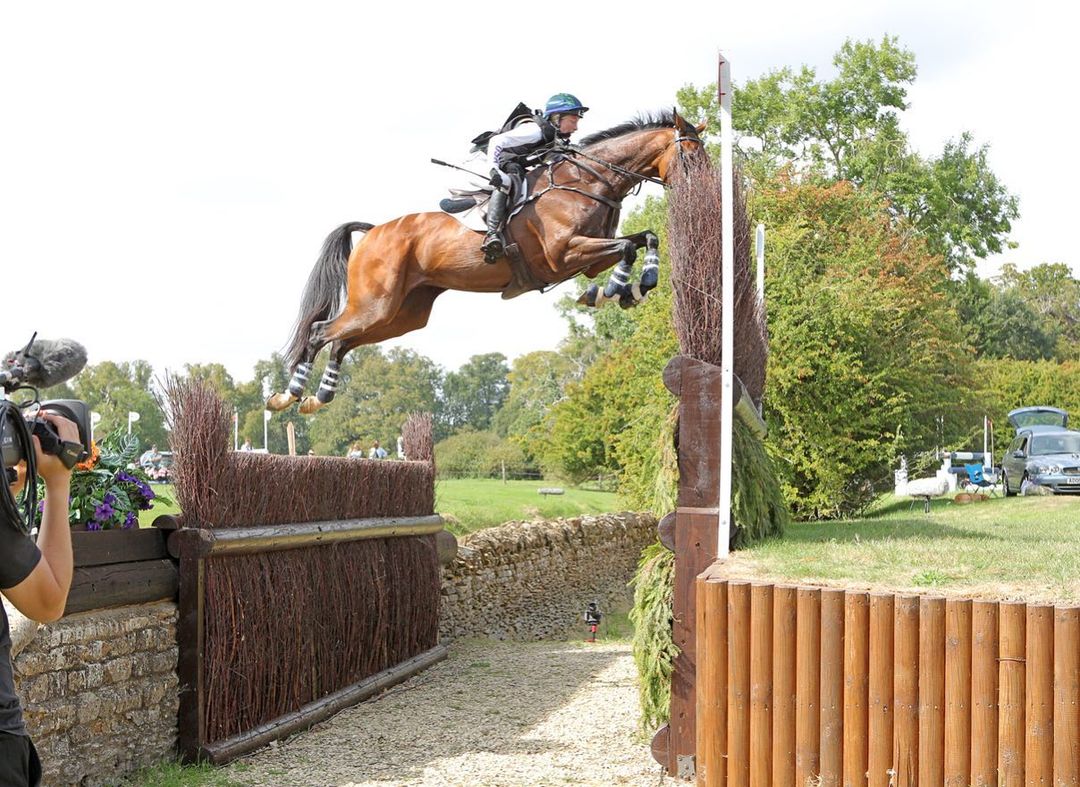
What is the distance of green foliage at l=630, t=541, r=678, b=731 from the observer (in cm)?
517

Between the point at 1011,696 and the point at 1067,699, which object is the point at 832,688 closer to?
the point at 1011,696

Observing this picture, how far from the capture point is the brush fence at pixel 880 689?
355 cm

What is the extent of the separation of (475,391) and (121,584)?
7089 cm

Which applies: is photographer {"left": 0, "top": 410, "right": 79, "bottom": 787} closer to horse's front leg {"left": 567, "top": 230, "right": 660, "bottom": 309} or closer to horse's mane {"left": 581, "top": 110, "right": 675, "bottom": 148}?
horse's front leg {"left": 567, "top": 230, "right": 660, "bottom": 309}

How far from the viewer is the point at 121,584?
5.34 metres

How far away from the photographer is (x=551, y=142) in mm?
6488

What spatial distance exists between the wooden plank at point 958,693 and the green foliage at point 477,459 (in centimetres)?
2908

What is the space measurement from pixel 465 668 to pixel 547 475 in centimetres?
2578

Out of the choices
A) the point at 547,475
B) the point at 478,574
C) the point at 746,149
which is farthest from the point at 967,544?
the point at 547,475

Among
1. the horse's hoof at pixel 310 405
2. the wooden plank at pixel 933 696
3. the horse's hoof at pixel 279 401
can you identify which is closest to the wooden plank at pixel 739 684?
the wooden plank at pixel 933 696

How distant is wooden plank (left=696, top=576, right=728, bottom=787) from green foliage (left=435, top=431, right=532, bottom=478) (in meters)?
28.5

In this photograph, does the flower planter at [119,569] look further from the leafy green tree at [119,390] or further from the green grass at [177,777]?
the leafy green tree at [119,390]

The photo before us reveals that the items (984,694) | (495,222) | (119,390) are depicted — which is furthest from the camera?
(119,390)

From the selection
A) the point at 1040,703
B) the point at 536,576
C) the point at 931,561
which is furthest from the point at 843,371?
the point at 1040,703
